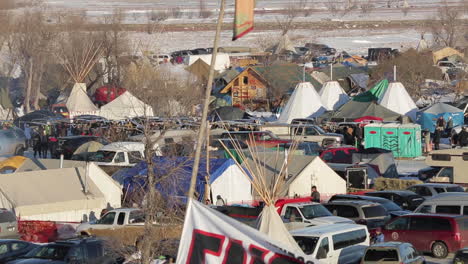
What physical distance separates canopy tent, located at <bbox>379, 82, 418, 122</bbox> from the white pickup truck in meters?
16.8

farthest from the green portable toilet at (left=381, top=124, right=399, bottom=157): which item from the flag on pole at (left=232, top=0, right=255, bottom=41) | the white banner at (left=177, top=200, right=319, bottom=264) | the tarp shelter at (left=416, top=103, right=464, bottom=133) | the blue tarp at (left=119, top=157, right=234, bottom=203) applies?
the white banner at (left=177, top=200, right=319, bottom=264)

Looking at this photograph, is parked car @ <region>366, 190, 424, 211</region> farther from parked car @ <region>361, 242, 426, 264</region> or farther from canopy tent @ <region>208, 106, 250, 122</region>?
canopy tent @ <region>208, 106, 250, 122</region>

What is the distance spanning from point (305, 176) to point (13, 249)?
7.00 metres

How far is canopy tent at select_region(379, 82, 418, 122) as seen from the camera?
33188 millimetres

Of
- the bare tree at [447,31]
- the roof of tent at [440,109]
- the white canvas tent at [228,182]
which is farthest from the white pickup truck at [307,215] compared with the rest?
the bare tree at [447,31]

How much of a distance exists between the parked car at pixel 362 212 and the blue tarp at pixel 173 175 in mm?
2547

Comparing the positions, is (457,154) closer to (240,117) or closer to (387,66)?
(240,117)

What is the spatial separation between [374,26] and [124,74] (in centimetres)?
4428

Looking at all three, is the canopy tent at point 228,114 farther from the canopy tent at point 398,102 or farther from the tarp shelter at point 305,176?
the tarp shelter at point 305,176

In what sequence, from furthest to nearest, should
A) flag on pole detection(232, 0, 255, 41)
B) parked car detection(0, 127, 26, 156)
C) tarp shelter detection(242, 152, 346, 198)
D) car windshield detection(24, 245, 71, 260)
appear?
1. parked car detection(0, 127, 26, 156)
2. tarp shelter detection(242, 152, 346, 198)
3. car windshield detection(24, 245, 71, 260)
4. flag on pole detection(232, 0, 255, 41)

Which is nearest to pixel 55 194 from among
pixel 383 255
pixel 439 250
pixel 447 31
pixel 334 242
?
pixel 334 242

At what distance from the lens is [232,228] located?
6.88 m

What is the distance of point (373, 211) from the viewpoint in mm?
17453

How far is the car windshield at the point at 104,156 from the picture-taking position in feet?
78.0
